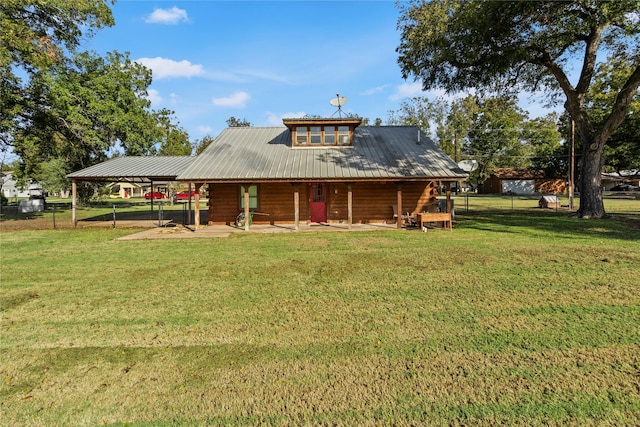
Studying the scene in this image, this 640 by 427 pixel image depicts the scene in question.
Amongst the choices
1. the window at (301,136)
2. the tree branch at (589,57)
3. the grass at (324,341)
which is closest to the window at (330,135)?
the window at (301,136)

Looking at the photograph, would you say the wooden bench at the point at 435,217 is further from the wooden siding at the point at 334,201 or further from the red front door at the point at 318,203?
the red front door at the point at 318,203

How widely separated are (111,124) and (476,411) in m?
27.7

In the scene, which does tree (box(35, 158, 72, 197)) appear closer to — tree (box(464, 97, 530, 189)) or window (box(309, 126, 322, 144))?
window (box(309, 126, 322, 144))

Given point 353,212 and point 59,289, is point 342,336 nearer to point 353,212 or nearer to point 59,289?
point 59,289

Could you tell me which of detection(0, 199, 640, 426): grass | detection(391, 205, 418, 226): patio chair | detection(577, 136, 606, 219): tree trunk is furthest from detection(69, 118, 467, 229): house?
detection(577, 136, 606, 219): tree trunk

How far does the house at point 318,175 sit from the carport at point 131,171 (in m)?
0.18

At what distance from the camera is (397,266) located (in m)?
7.90

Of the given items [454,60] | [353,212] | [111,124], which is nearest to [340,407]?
[353,212]

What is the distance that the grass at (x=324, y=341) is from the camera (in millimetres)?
2959

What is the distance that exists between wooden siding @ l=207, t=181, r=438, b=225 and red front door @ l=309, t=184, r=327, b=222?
21 centimetres

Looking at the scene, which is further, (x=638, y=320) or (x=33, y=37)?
(x=33, y=37)

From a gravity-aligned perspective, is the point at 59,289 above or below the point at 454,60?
below

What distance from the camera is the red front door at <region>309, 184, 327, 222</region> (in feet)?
53.8

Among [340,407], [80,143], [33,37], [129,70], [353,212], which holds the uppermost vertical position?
[129,70]
